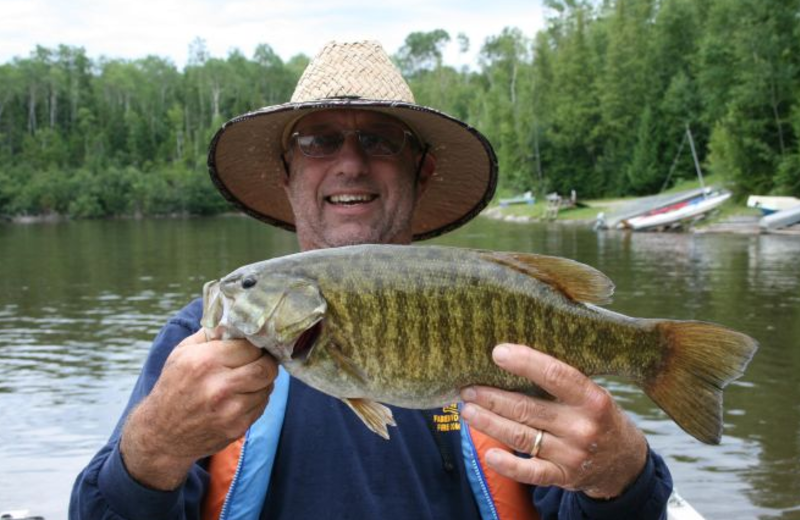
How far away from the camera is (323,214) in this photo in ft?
12.1

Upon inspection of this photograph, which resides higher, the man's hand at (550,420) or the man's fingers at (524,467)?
the man's hand at (550,420)

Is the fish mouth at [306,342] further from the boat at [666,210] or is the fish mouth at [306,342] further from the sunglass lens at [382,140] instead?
the boat at [666,210]

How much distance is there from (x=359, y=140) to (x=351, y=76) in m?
0.36

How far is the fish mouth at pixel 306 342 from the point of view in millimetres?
2506

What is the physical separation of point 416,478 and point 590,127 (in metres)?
73.9

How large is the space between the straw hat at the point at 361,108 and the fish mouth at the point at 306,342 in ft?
4.39

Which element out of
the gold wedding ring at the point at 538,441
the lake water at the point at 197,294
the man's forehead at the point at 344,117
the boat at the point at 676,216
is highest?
the man's forehead at the point at 344,117

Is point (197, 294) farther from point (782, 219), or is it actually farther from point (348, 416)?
point (782, 219)

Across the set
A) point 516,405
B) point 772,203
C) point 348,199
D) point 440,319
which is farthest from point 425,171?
point 772,203

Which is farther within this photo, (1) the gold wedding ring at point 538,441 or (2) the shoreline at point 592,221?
(2) the shoreline at point 592,221

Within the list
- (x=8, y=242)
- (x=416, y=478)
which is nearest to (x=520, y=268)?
(x=416, y=478)

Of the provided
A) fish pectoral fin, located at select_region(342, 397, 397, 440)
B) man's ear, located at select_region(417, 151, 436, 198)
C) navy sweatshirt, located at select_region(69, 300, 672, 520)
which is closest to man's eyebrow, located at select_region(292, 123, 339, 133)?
man's ear, located at select_region(417, 151, 436, 198)

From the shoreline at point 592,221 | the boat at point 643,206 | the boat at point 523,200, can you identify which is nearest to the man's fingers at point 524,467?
the shoreline at point 592,221

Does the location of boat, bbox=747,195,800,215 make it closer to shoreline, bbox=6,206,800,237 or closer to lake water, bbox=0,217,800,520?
shoreline, bbox=6,206,800,237
